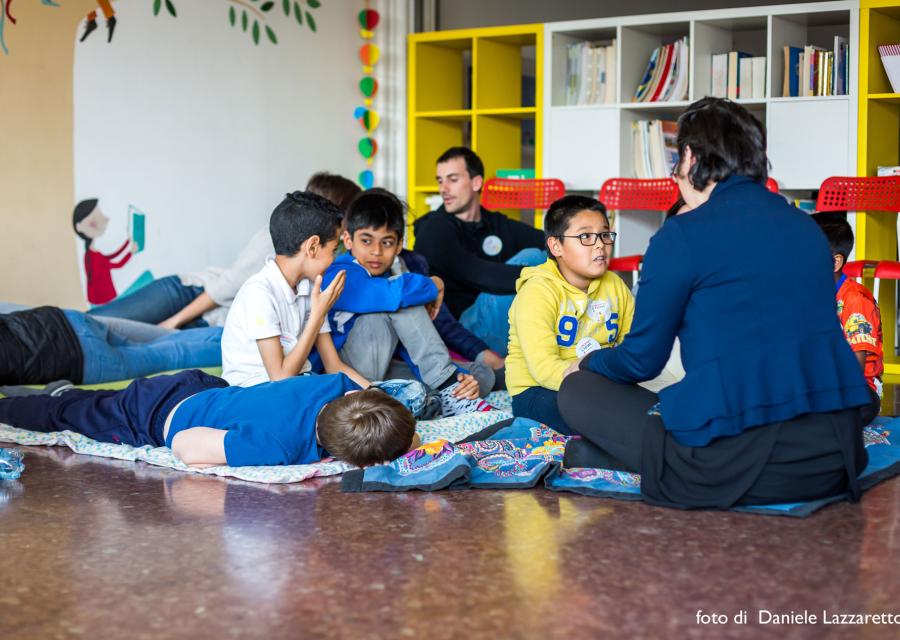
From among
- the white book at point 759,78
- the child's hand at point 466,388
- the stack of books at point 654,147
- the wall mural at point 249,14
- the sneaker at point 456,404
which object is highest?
the wall mural at point 249,14

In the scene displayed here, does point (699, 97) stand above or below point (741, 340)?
above

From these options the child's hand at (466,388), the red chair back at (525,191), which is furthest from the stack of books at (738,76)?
the child's hand at (466,388)

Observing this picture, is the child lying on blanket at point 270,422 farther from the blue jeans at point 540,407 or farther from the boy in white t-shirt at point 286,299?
the blue jeans at point 540,407

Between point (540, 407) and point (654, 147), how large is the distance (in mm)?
2935

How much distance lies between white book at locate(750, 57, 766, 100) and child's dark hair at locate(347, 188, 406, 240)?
8.32 ft

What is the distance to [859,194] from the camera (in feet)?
16.0

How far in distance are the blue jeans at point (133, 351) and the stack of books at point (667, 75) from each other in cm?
270

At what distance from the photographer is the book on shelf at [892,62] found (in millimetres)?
5094

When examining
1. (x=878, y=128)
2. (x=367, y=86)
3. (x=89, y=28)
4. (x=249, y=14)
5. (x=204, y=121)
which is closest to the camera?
(x=89, y=28)

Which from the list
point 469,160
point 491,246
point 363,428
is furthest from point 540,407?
point 469,160

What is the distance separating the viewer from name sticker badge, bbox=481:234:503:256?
4.46 metres

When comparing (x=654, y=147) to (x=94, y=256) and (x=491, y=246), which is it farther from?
(x=94, y=256)

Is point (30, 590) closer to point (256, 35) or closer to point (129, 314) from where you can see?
point (129, 314)

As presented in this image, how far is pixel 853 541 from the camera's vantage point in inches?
82.2
